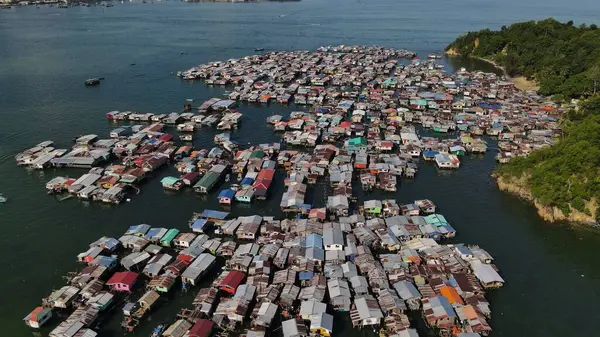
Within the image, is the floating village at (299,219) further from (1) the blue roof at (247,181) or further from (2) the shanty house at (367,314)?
(1) the blue roof at (247,181)

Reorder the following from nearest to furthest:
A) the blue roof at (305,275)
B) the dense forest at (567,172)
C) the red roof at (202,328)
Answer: the red roof at (202,328) < the blue roof at (305,275) < the dense forest at (567,172)

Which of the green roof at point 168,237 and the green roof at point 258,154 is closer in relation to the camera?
the green roof at point 168,237

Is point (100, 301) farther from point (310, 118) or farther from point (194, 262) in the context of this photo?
point (310, 118)

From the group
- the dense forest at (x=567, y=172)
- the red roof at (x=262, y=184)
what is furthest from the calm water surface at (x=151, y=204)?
the dense forest at (x=567, y=172)

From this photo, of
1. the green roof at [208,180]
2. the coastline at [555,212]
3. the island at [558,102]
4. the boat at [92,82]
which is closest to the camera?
the coastline at [555,212]

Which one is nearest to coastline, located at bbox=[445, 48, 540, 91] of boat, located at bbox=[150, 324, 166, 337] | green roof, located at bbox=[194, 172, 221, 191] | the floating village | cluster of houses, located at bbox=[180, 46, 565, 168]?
cluster of houses, located at bbox=[180, 46, 565, 168]

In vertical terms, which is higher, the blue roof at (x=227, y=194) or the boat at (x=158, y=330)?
the blue roof at (x=227, y=194)
